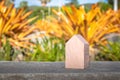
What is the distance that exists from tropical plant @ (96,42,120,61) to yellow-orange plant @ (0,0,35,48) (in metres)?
1.48

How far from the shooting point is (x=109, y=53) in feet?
27.4

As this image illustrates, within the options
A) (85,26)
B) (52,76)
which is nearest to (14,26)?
(85,26)

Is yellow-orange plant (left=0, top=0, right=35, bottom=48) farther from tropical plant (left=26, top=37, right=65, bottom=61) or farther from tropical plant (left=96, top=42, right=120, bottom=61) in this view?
tropical plant (left=96, top=42, right=120, bottom=61)

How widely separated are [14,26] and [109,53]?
222cm

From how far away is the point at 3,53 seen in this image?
8.56 m

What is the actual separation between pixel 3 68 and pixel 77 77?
1074 millimetres

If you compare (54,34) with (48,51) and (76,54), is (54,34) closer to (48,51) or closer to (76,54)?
(48,51)

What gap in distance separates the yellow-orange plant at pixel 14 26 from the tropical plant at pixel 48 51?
49 centimetres

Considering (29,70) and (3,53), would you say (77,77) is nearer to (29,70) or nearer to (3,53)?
(29,70)

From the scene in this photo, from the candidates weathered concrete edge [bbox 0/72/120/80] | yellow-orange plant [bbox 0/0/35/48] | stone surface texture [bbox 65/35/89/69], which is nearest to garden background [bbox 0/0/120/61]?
yellow-orange plant [bbox 0/0/35/48]

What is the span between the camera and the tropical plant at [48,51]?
8125 mm

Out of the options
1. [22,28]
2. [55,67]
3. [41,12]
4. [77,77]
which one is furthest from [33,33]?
[77,77]

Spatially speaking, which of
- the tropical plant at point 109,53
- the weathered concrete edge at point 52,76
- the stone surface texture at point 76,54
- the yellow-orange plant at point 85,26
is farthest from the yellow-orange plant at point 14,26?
the weathered concrete edge at point 52,76

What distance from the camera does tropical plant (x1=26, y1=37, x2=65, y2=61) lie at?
812 centimetres
